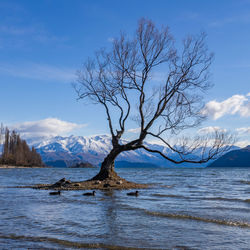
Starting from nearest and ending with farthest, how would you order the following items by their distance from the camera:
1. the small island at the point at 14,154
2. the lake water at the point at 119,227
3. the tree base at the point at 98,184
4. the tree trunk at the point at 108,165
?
1. the lake water at the point at 119,227
2. the tree base at the point at 98,184
3. the tree trunk at the point at 108,165
4. the small island at the point at 14,154

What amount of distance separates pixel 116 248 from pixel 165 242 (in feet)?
4.99

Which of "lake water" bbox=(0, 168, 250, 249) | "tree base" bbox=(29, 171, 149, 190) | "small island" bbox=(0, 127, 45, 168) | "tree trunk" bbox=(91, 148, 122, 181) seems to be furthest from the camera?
"small island" bbox=(0, 127, 45, 168)

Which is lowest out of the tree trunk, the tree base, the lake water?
the lake water

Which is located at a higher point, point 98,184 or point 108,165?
point 108,165

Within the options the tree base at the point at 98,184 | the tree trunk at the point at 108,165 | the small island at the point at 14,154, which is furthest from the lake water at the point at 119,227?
the small island at the point at 14,154

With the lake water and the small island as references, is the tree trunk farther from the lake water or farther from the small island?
the small island

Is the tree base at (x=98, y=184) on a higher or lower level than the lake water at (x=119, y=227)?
higher

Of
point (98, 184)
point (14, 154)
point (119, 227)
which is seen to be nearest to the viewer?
point (119, 227)

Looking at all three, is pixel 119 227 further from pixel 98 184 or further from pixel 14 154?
pixel 14 154

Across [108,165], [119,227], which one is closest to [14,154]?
[108,165]

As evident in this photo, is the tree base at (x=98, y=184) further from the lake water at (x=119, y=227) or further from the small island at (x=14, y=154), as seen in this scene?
the small island at (x=14, y=154)

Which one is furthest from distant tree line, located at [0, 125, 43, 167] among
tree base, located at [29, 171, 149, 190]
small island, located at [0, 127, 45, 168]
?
tree base, located at [29, 171, 149, 190]

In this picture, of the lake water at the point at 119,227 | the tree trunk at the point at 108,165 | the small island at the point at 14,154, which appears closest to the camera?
the lake water at the point at 119,227

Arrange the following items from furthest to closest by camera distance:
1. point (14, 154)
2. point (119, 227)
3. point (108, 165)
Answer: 1. point (14, 154)
2. point (108, 165)
3. point (119, 227)
